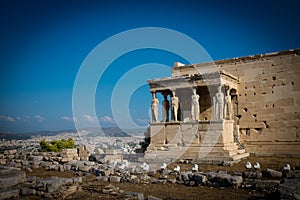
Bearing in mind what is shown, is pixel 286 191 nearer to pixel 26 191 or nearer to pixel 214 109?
pixel 26 191

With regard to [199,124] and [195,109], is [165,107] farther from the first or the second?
[199,124]

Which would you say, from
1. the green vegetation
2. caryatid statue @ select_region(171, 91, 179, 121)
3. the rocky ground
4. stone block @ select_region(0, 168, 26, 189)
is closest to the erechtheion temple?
caryatid statue @ select_region(171, 91, 179, 121)

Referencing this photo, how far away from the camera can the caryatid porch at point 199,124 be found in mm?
13922

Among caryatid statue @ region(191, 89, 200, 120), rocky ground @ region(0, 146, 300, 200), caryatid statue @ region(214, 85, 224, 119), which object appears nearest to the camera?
rocky ground @ region(0, 146, 300, 200)

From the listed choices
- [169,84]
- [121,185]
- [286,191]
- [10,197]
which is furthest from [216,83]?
[10,197]

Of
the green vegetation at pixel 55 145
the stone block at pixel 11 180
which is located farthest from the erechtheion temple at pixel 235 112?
the green vegetation at pixel 55 145

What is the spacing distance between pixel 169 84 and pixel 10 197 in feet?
33.6

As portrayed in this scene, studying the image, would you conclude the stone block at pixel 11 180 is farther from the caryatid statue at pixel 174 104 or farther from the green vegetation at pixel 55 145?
the green vegetation at pixel 55 145

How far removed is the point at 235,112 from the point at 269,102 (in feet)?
5.96

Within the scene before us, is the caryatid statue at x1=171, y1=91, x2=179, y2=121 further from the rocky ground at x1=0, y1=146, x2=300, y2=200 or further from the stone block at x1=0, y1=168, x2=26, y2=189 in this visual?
the stone block at x1=0, y1=168, x2=26, y2=189

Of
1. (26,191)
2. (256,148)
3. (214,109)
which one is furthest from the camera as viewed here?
(256,148)

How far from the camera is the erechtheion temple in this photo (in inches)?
563

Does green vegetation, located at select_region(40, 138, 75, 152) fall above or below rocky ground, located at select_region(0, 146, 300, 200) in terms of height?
above

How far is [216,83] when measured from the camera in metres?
14.4
